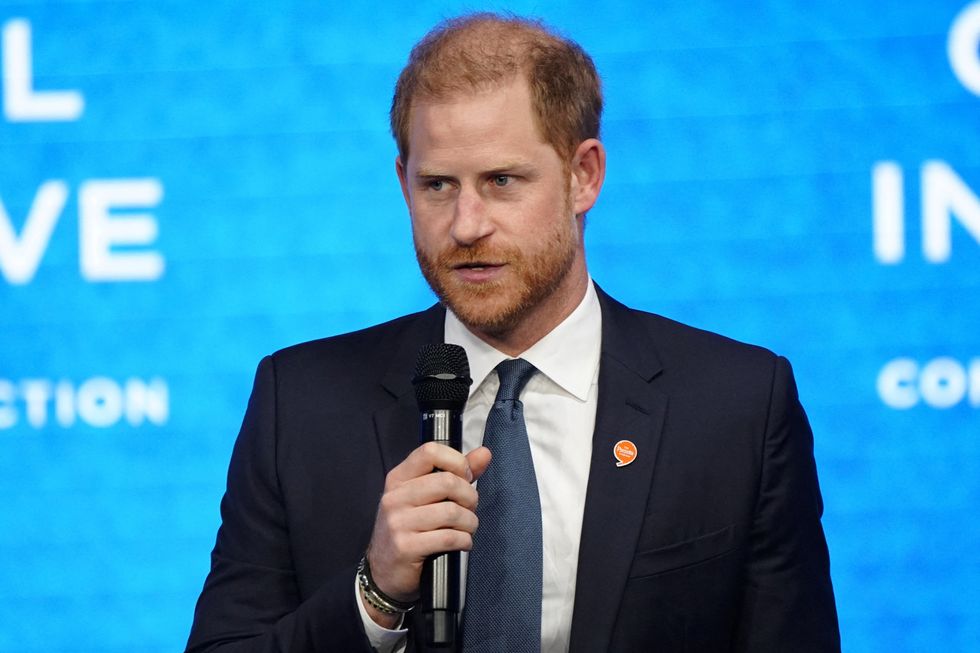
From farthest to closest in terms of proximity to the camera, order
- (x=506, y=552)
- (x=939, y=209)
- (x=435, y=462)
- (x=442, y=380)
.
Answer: (x=939, y=209)
(x=506, y=552)
(x=442, y=380)
(x=435, y=462)

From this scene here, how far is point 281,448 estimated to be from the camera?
2.33 metres

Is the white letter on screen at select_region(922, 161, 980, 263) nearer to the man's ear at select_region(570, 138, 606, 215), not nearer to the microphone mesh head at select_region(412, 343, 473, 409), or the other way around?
the man's ear at select_region(570, 138, 606, 215)

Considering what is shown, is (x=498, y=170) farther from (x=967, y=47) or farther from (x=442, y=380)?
(x=967, y=47)

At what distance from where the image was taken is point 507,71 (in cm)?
228

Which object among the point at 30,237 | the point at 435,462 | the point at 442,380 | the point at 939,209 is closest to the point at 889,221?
the point at 939,209

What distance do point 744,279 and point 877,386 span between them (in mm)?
412

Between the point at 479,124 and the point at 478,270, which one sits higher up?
the point at 479,124

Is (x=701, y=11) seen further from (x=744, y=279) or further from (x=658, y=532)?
(x=658, y=532)

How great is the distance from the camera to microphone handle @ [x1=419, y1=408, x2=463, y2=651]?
173 centimetres

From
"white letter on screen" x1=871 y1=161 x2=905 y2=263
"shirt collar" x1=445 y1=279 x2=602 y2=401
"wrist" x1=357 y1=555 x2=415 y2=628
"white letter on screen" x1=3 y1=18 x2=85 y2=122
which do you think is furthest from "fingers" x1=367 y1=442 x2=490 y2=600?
"white letter on screen" x1=3 y1=18 x2=85 y2=122

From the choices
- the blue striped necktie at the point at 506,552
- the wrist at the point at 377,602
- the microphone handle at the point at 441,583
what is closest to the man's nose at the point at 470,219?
the blue striped necktie at the point at 506,552

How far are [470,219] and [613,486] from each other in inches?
20.6

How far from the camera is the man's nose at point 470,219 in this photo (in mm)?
2154

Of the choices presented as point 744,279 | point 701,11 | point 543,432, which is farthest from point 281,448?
point 701,11
